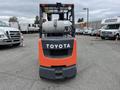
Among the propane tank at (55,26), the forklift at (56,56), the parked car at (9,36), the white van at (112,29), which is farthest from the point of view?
the white van at (112,29)

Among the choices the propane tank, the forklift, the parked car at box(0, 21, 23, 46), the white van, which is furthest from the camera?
the white van

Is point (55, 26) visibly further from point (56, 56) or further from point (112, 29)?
point (112, 29)

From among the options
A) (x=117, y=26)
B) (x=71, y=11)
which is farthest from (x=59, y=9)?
(x=117, y=26)

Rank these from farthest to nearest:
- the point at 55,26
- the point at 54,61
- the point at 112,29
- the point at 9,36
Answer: the point at 112,29, the point at 9,36, the point at 55,26, the point at 54,61

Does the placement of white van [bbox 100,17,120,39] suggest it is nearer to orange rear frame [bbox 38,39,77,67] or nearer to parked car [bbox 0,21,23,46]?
parked car [bbox 0,21,23,46]

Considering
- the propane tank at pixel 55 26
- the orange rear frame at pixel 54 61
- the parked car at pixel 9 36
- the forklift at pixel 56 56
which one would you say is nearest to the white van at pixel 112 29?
the parked car at pixel 9 36

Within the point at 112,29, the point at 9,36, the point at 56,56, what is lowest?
the point at 56,56

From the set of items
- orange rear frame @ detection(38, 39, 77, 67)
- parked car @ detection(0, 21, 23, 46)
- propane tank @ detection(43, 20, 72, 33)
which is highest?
propane tank @ detection(43, 20, 72, 33)

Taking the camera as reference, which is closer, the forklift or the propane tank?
the forklift

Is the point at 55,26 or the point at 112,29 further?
the point at 112,29

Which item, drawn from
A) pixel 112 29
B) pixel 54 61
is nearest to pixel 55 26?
pixel 54 61

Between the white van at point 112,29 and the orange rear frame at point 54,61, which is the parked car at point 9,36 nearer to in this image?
the orange rear frame at point 54,61

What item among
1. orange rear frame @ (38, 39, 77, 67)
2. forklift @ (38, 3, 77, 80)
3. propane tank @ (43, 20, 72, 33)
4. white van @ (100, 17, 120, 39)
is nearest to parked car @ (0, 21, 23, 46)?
propane tank @ (43, 20, 72, 33)

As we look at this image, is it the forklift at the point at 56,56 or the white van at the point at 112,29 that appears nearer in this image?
the forklift at the point at 56,56
